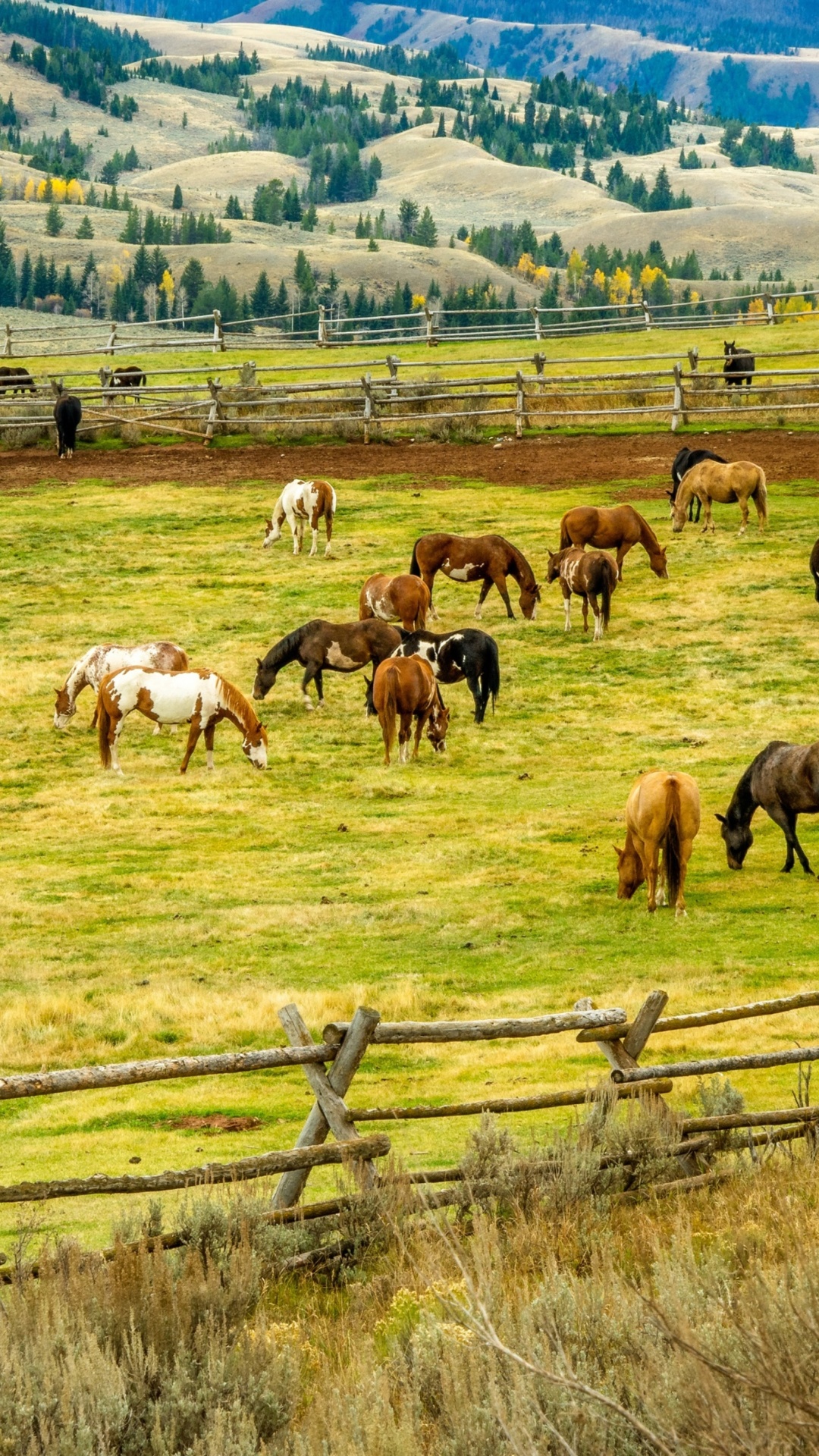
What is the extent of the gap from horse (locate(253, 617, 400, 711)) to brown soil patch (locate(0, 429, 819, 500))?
11.9 m

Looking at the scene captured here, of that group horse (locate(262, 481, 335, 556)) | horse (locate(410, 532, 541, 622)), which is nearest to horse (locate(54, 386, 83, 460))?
horse (locate(262, 481, 335, 556))

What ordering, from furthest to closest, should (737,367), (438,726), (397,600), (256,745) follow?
(737,367) < (397,600) < (438,726) < (256,745)

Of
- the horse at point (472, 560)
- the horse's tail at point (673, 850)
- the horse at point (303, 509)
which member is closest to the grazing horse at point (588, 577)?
the horse at point (472, 560)

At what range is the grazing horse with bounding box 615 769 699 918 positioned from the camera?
44.3 ft

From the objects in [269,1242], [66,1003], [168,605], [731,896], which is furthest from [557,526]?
[269,1242]

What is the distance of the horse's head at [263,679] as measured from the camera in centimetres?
2211

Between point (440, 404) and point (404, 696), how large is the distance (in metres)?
23.1

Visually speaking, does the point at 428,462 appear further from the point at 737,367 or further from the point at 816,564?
the point at 816,564

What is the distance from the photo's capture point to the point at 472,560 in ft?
81.7

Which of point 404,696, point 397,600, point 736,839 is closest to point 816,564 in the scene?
point 397,600

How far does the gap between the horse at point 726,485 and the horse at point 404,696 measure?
421 inches

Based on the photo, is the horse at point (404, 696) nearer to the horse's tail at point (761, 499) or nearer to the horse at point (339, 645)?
the horse at point (339, 645)

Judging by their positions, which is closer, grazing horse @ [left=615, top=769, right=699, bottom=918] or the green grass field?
the green grass field

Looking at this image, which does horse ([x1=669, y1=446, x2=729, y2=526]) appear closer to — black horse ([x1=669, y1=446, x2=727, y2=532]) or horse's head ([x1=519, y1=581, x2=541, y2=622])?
black horse ([x1=669, y1=446, x2=727, y2=532])
